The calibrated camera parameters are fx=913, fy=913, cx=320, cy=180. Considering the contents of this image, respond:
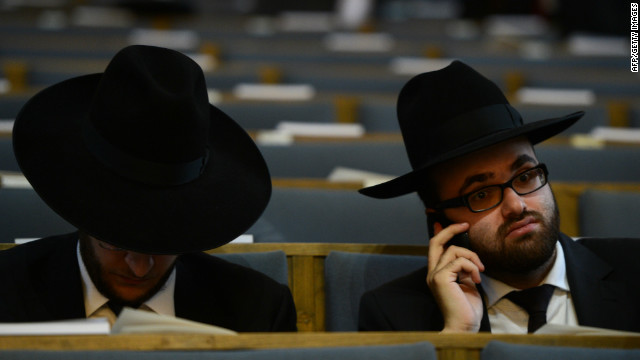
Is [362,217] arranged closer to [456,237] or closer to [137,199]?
[456,237]

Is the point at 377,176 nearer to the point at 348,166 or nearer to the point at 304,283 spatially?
the point at 348,166

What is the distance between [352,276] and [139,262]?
62cm

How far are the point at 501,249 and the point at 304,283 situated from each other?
1.66ft

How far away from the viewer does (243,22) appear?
303 inches

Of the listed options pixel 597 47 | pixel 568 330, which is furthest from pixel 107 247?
pixel 597 47

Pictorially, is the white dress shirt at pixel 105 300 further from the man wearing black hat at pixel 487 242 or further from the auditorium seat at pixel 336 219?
the auditorium seat at pixel 336 219

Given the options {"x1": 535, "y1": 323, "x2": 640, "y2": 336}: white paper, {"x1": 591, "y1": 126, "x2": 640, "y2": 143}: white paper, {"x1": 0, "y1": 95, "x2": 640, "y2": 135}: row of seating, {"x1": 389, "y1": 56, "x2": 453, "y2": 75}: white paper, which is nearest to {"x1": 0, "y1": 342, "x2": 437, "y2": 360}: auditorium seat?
{"x1": 535, "y1": 323, "x2": 640, "y2": 336}: white paper

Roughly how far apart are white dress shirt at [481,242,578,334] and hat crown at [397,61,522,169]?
32cm

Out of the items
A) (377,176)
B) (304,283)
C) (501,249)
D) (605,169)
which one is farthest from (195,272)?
(605,169)

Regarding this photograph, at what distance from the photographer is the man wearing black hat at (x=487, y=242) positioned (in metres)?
1.95

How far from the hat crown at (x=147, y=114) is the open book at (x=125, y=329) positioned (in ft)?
1.42

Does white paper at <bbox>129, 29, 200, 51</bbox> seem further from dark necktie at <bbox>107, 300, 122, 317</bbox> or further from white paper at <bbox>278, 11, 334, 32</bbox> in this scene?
dark necktie at <bbox>107, 300, 122, 317</bbox>

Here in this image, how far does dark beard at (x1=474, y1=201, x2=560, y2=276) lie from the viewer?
194 cm

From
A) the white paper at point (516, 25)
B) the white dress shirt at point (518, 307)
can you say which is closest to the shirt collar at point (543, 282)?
the white dress shirt at point (518, 307)
